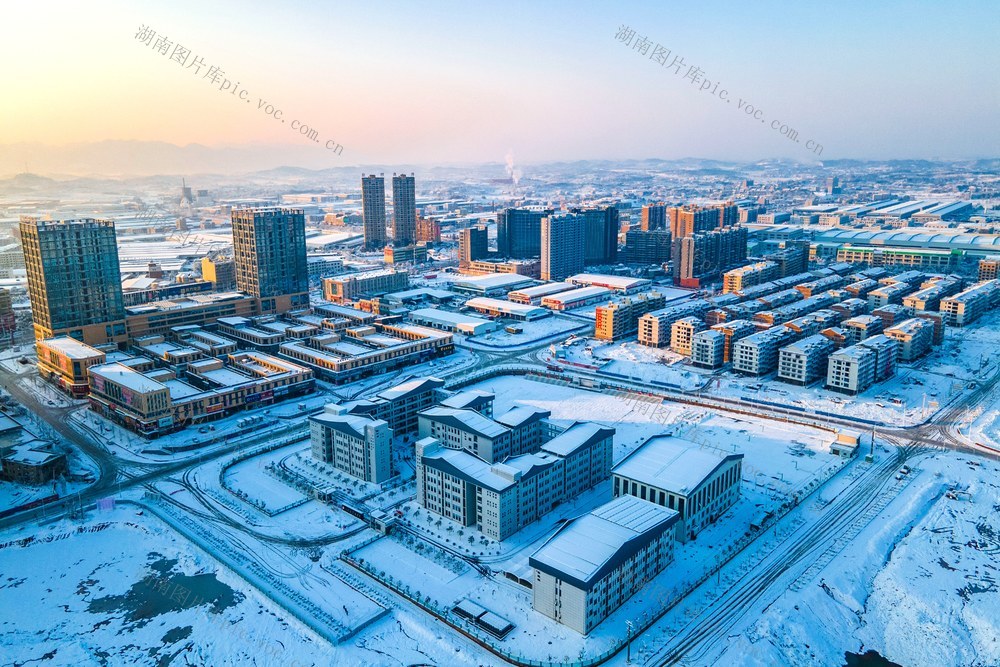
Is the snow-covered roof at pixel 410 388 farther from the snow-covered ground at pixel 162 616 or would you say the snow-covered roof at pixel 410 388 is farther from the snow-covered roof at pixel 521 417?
the snow-covered ground at pixel 162 616

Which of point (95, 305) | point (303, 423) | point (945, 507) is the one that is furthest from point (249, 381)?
point (945, 507)

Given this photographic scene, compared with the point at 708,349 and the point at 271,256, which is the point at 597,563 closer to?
the point at 708,349

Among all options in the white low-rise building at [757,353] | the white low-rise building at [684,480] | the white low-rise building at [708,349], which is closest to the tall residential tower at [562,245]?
the white low-rise building at [708,349]

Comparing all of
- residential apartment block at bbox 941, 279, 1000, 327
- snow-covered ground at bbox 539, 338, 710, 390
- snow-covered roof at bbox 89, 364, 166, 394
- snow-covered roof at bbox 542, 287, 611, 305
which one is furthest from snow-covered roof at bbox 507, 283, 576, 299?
snow-covered roof at bbox 89, 364, 166, 394

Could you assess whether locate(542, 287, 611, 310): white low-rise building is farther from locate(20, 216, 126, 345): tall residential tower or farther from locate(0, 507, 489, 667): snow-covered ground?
locate(0, 507, 489, 667): snow-covered ground

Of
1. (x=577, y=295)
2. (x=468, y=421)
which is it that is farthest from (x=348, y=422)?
(x=577, y=295)

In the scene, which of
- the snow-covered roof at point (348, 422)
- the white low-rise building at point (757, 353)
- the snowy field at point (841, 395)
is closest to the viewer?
the snow-covered roof at point (348, 422)
